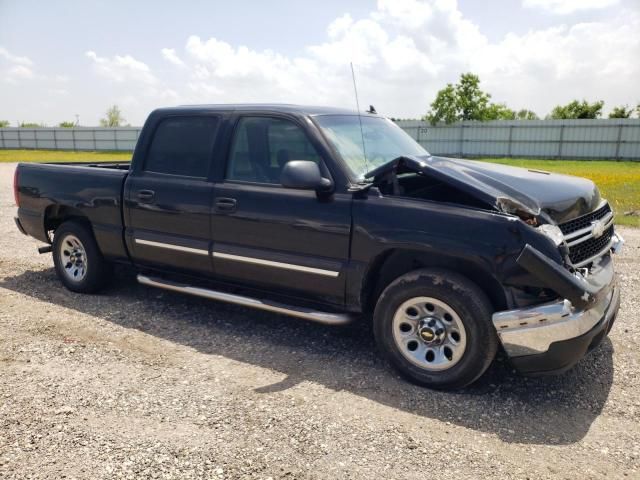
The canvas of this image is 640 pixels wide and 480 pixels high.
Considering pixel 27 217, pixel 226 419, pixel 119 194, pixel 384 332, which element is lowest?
pixel 226 419

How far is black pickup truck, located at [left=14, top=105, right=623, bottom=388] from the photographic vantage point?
338cm

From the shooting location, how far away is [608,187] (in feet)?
50.1

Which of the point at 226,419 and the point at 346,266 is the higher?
the point at 346,266

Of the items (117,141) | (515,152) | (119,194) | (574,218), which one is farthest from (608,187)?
(117,141)

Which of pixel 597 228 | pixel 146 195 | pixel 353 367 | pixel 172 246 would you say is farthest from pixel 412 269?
pixel 146 195

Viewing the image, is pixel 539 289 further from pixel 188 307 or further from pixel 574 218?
pixel 188 307

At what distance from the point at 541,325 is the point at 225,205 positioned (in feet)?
8.52

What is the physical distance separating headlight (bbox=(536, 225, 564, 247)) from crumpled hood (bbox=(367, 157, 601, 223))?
0.27ft

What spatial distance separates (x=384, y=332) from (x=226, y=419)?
124 centimetres

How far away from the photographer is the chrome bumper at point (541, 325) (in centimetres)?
325

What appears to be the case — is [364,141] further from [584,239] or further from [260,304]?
[584,239]

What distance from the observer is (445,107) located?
38.5m

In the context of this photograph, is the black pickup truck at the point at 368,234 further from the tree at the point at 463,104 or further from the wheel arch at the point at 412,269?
the tree at the point at 463,104

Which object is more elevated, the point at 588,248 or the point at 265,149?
the point at 265,149
